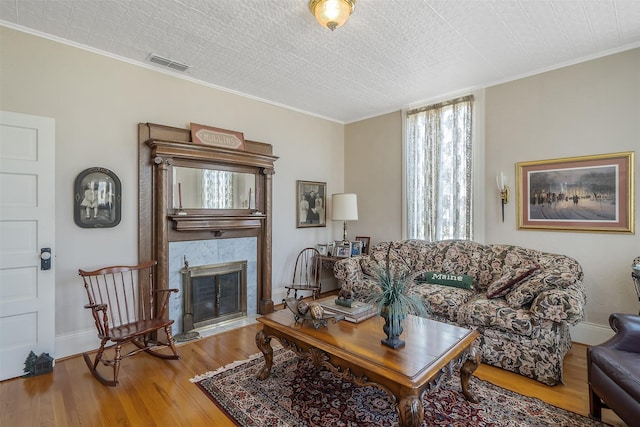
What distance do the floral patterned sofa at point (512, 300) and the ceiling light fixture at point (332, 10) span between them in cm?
192

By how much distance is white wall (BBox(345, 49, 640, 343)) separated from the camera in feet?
9.92

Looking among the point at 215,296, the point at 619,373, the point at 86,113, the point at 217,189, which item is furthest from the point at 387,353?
the point at 86,113

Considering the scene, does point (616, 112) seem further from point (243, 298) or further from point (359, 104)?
point (243, 298)

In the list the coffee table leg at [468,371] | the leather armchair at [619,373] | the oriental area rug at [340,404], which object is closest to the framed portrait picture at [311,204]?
the oriental area rug at [340,404]

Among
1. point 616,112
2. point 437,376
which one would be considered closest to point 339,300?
point 437,376

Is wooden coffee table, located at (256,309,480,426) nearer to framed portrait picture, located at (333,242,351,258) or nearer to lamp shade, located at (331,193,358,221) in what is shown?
framed portrait picture, located at (333,242,351,258)

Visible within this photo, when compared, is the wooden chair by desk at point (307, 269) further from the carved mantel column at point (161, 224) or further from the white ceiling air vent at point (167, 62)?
the white ceiling air vent at point (167, 62)

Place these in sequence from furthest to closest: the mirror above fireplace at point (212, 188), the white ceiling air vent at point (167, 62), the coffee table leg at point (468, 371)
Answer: the mirror above fireplace at point (212, 188)
the white ceiling air vent at point (167, 62)
the coffee table leg at point (468, 371)

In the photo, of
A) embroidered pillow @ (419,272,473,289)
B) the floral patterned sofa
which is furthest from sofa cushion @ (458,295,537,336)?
embroidered pillow @ (419,272,473,289)

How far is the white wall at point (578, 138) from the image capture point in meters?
3.02

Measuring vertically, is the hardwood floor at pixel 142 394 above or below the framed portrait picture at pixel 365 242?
below

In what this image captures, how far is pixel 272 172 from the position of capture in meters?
4.26

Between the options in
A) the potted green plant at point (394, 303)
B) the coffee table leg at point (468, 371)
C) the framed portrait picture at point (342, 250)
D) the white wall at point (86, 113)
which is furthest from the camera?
the framed portrait picture at point (342, 250)

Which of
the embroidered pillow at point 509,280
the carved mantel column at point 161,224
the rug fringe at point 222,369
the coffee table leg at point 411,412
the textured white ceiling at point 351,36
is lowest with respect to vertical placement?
the rug fringe at point 222,369
